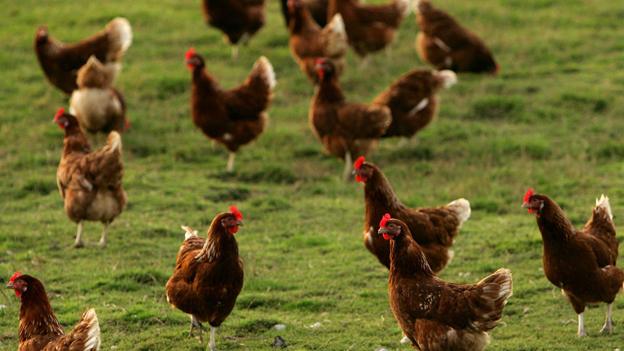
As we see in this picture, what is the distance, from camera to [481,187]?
15.8m

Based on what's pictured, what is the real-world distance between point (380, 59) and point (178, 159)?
601 centimetres

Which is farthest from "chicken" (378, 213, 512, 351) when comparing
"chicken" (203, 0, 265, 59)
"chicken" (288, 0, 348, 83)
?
"chicken" (203, 0, 265, 59)

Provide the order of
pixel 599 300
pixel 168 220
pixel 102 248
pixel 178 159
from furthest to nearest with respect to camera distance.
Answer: pixel 178 159 < pixel 168 220 < pixel 102 248 < pixel 599 300

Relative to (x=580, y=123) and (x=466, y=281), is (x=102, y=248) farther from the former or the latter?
(x=580, y=123)

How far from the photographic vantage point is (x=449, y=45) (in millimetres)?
20250

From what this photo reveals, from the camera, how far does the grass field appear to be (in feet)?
37.4

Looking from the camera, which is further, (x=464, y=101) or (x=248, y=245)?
(x=464, y=101)

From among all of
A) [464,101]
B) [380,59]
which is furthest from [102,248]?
[380,59]

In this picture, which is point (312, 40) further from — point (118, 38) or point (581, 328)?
point (581, 328)

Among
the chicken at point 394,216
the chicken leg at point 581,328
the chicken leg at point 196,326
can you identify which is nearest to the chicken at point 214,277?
the chicken leg at point 196,326

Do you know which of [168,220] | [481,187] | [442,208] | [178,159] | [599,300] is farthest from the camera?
[178,159]

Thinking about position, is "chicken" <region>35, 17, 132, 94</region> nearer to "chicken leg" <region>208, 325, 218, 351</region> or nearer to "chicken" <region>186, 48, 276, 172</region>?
"chicken" <region>186, 48, 276, 172</region>

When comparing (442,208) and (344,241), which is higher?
(442,208)

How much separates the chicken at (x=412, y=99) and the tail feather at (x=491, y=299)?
765 centimetres
